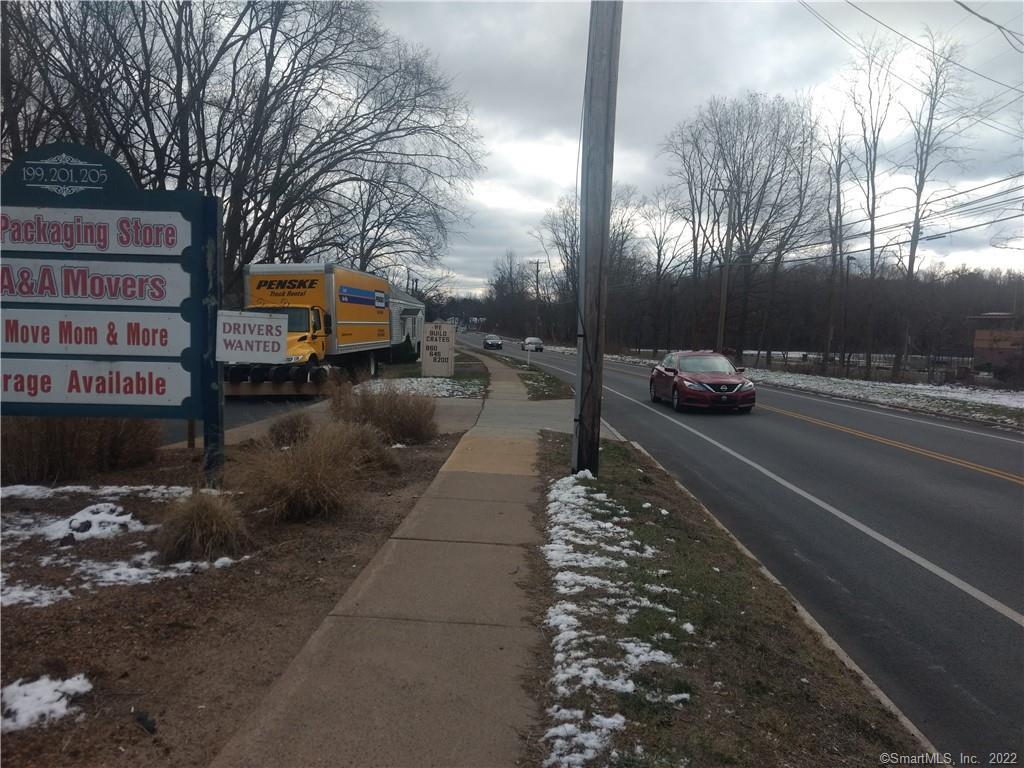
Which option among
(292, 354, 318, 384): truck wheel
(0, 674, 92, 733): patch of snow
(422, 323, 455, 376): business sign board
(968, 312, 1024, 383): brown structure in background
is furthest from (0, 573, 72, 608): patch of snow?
(968, 312, 1024, 383): brown structure in background

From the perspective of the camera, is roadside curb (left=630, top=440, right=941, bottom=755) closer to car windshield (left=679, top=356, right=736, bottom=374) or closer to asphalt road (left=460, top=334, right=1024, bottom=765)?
asphalt road (left=460, top=334, right=1024, bottom=765)

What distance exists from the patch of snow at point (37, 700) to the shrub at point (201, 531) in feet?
6.05

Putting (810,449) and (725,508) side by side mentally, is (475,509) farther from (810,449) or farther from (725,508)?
(810,449)

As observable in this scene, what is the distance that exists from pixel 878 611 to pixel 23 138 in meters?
24.3

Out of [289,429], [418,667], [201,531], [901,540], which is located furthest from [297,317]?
[418,667]

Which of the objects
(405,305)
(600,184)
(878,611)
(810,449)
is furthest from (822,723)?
(405,305)

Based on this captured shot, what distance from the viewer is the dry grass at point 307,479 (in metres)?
6.50

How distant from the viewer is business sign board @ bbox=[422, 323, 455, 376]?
24312 mm

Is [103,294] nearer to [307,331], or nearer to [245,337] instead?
[245,337]

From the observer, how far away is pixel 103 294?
7094 mm

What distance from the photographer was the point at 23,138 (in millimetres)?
21234

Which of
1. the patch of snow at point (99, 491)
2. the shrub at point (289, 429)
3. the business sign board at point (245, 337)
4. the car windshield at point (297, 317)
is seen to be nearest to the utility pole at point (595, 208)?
the business sign board at point (245, 337)

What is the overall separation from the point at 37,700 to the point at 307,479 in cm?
327

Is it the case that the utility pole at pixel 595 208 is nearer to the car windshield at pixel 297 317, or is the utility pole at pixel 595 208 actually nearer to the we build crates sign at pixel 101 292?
the we build crates sign at pixel 101 292
